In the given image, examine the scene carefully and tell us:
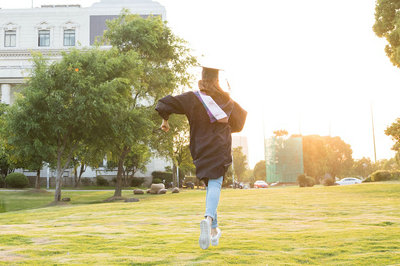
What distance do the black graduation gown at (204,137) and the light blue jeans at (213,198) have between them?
71 mm

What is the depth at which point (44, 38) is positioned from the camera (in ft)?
209

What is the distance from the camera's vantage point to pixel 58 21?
6369 centimetres

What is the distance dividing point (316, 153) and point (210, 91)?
233ft

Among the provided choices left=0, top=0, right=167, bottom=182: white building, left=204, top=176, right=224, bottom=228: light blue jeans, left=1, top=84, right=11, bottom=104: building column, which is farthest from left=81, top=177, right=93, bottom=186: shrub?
left=204, top=176, right=224, bottom=228: light blue jeans

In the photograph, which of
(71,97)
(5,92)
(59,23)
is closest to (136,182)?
(5,92)

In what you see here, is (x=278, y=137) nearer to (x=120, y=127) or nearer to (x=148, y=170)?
(x=148, y=170)

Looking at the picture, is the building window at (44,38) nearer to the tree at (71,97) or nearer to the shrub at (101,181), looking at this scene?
the shrub at (101,181)

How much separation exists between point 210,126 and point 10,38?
66487 millimetres

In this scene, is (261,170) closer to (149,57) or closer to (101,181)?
(101,181)

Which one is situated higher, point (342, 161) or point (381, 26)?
point (381, 26)

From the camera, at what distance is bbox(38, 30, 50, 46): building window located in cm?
6369

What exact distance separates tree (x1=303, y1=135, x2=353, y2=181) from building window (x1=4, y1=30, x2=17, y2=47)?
47915 mm

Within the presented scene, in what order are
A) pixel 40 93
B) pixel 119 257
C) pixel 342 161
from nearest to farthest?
1. pixel 119 257
2. pixel 40 93
3. pixel 342 161

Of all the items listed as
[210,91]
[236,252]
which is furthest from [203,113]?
[236,252]
